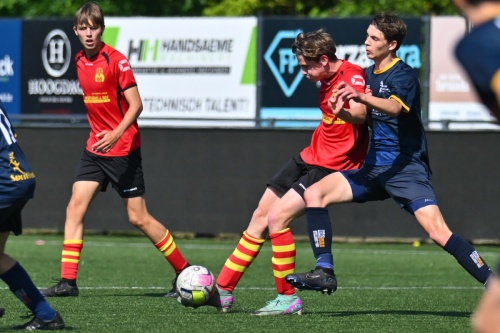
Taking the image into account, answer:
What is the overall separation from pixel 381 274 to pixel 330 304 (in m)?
3.03

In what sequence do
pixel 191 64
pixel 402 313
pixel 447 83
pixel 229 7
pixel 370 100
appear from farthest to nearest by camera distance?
pixel 229 7 → pixel 191 64 → pixel 447 83 → pixel 402 313 → pixel 370 100

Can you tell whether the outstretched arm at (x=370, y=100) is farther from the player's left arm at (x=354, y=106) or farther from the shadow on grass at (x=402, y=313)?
the shadow on grass at (x=402, y=313)

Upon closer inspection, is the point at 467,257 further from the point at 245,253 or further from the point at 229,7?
the point at 229,7

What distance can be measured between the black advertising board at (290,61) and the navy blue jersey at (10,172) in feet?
35.8

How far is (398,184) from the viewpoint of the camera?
27.6ft

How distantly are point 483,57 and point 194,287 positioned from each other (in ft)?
14.4

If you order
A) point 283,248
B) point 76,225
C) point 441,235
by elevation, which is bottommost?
point 76,225

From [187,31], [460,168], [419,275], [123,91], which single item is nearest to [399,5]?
[187,31]

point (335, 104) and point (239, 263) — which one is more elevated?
point (335, 104)

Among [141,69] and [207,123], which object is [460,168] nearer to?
[207,123]

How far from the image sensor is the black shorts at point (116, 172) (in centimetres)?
994

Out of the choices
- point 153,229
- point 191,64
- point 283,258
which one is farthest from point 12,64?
point 283,258

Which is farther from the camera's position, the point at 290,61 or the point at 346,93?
the point at 290,61

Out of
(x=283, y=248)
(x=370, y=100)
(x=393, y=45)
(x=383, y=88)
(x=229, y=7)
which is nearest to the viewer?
(x=370, y=100)
